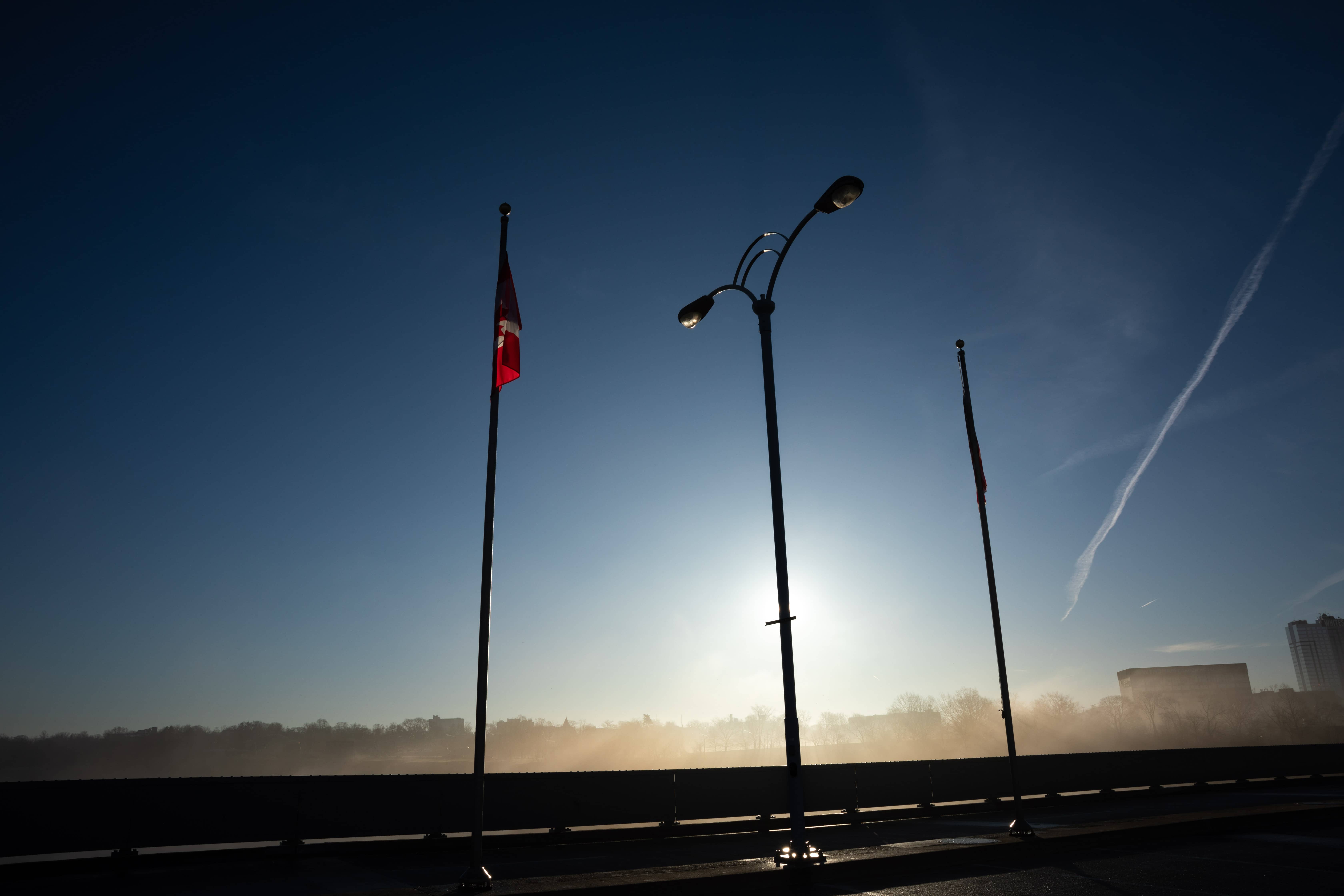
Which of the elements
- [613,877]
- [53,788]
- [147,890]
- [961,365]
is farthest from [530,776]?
[961,365]

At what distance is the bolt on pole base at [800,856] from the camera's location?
10344 mm

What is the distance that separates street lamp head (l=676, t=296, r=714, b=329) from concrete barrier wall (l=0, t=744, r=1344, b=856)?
8.57 meters

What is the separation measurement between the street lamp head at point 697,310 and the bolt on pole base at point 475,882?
8.96m

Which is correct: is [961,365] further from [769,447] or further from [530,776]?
[530,776]

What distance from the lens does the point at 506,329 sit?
12.0 metres

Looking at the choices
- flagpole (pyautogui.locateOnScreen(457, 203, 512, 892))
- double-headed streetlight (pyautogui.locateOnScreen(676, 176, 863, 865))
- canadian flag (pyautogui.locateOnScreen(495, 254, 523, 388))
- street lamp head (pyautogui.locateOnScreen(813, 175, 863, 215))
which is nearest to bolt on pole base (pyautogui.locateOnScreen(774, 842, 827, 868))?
double-headed streetlight (pyautogui.locateOnScreen(676, 176, 863, 865))

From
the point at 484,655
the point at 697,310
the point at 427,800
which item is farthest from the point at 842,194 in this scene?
the point at 427,800

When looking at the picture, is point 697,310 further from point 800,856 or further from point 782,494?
point 800,856

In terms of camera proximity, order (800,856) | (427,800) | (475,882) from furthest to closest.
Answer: (427,800) → (800,856) → (475,882)

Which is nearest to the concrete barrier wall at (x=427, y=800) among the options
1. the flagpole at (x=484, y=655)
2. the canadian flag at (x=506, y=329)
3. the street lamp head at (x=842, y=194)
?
the flagpole at (x=484, y=655)

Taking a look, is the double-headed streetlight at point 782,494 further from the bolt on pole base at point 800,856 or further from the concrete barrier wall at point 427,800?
the concrete barrier wall at point 427,800

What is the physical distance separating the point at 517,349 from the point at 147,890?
8409 millimetres

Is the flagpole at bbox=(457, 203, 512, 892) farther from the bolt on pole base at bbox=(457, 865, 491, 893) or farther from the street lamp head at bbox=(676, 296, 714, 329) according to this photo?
the street lamp head at bbox=(676, 296, 714, 329)

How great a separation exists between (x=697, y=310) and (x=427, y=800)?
9.83 meters
